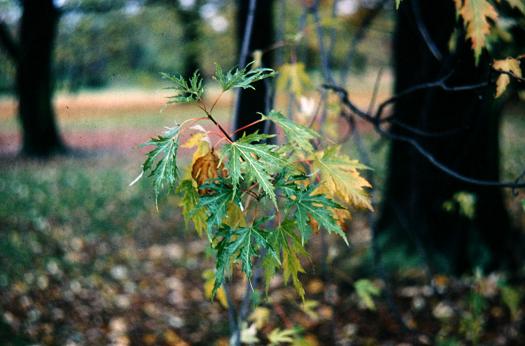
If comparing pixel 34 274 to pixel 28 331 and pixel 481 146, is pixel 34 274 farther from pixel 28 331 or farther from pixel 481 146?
pixel 481 146

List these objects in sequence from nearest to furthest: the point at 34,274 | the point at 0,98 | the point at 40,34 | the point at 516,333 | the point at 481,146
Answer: the point at 516,333
the point at 481,146
the point at 34,274
the point at 40,34
the point at 0,98

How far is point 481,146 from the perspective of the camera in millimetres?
3791

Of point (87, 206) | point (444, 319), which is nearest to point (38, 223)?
point (87, 206)

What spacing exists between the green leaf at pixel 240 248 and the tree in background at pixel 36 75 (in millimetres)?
10780

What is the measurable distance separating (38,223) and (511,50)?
5.64 meters

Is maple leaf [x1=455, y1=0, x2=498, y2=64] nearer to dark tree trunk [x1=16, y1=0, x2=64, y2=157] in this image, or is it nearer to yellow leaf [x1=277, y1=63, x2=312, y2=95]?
yellow leaf [x1=277, y1=63, x2=312, y2=95]

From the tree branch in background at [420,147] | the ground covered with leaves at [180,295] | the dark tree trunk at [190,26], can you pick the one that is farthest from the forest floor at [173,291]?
the dark tree trunk at [190,26]

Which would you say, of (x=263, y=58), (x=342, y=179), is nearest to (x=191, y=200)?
(x=342, y=179)

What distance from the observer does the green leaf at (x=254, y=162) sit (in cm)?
108

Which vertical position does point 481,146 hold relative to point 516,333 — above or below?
above

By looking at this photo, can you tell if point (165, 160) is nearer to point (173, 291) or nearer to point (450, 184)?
point (450, 184)

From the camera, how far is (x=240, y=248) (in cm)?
115

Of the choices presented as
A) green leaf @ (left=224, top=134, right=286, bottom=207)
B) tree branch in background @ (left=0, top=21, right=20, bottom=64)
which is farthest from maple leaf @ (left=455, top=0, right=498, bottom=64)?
tree branch in background @ (left=0, top=21, right=20, bottom=64)

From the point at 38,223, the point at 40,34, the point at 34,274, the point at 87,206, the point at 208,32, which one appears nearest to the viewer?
the point at 34,274
